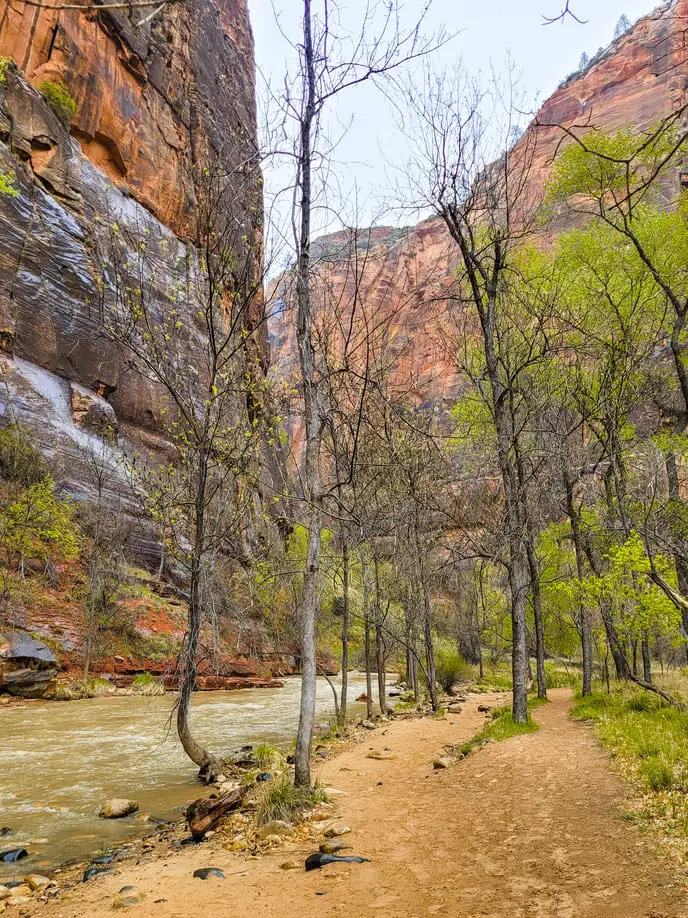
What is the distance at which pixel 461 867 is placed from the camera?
4.53 meters

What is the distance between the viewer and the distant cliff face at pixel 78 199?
87.2 ft

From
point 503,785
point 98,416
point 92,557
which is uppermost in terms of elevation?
point 98,416

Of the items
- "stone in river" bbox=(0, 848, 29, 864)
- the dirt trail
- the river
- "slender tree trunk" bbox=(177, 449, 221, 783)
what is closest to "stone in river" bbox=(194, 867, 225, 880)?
the dirt trail

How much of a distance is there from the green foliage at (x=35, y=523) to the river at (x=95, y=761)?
6543 millimetres

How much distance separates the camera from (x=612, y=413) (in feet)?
40.6

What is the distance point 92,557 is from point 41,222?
57.7ft

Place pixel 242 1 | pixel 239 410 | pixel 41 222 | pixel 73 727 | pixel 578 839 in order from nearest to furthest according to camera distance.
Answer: pixel 578 839, pixel 239 410, pixel 73 727, pixel 41 222, pixel 242 1

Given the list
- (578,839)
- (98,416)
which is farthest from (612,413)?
(98,416)

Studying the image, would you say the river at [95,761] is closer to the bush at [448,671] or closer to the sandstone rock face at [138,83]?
the bush at [448,671]

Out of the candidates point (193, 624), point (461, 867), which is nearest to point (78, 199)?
point (193, 624)

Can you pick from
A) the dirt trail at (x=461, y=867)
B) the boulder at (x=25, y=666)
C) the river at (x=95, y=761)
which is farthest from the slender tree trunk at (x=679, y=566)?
the boulder at (x=25, y=666)

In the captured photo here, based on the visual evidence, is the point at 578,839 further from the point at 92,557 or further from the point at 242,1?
the point at 242,1

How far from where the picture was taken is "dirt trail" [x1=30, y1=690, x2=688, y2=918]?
12.4 ft

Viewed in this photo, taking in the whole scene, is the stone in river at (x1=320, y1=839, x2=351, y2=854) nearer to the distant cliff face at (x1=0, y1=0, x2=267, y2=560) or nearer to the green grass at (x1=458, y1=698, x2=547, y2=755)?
the green grass at (x1=458, y1=698, x2=547, y2=755)
